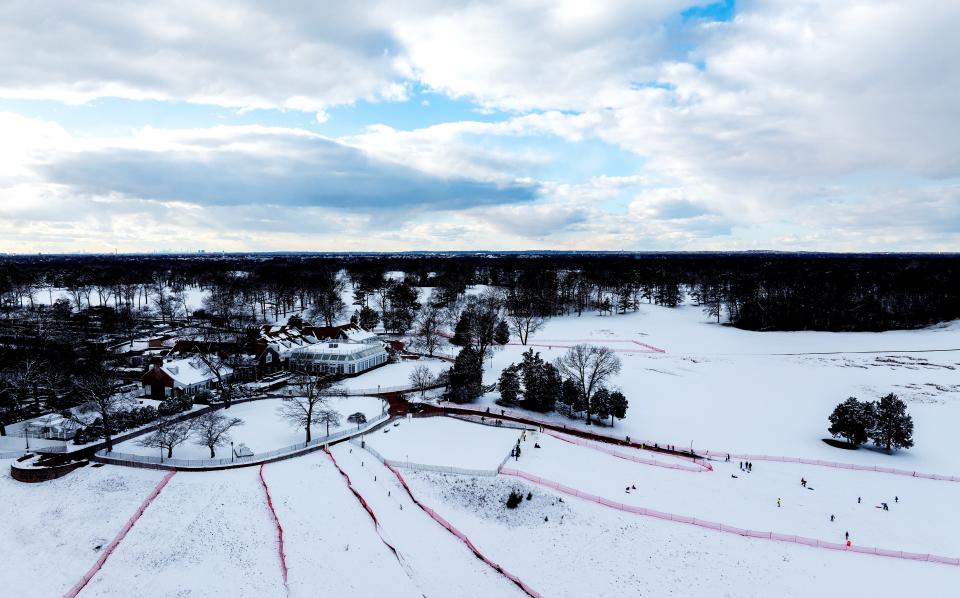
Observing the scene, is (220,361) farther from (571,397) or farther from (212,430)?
(571,397)

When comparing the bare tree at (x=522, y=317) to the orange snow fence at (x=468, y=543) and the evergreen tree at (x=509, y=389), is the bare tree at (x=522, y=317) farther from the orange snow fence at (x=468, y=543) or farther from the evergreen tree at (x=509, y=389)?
the orange snow fence at (x=468, y=543)

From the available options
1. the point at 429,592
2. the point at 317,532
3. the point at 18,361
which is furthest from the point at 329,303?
the point at 429,592

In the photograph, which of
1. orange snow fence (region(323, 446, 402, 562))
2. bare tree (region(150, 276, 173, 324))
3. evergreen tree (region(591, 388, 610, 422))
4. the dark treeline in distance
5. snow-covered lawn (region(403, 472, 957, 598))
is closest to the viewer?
snow-covered lawn (region(403, 472, 957, 598))

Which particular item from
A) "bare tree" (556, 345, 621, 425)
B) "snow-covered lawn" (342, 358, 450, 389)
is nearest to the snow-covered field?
"bare tree" (556, 345, 621, 425)

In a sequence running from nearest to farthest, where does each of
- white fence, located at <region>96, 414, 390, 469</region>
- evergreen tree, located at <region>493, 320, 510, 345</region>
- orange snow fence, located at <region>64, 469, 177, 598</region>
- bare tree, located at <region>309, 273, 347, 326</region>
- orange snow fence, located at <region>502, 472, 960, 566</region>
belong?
1. orange snow fence, located at <region>64, 469, 177, 598</region>
2. orange snow fence, located at <region>502, 472, 960, 566</region>
3. white fence, located at <region>96, 414, 390, 469</region>
4. evergreen tree, located at <region>493, 320, 510, 345</region>
5. bare tree, located at <region>309, 273, 347, 326</region>

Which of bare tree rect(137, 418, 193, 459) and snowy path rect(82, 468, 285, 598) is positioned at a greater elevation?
bare tree rect(137, 418, 193, 459)

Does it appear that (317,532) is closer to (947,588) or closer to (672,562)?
(672,562)

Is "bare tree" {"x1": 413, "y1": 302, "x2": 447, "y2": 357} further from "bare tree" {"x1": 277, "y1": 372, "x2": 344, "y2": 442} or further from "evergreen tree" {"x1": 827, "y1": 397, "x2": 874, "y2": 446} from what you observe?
"evergreen tree" {"x1": 827, "y1": 397, "x2": 874, "y2": 446}
